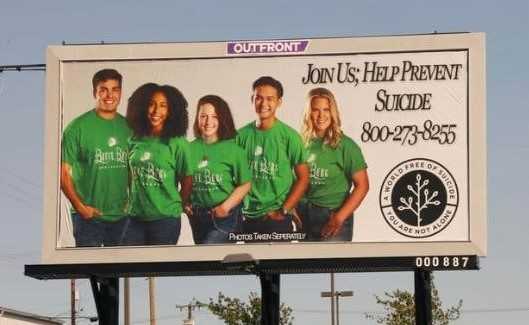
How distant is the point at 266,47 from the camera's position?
3259 centimetres

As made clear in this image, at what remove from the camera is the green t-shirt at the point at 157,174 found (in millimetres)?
32594

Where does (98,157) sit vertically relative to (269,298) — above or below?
above

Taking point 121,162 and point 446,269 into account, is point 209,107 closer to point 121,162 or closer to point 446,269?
point 121,162

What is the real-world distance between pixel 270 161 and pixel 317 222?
1676 millimetres

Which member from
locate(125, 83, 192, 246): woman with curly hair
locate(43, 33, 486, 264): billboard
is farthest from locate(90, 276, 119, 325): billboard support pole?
locate(125, 83, 192, 246): woman with curly hair

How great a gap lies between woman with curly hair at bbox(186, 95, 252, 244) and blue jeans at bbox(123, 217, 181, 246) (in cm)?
41

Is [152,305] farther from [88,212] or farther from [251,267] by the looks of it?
[251,267]

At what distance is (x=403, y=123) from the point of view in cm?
3203

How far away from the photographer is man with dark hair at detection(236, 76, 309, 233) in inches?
1273

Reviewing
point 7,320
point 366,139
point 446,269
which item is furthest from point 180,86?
point 7,320

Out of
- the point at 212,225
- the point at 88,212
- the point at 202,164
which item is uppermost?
the point at 202,164

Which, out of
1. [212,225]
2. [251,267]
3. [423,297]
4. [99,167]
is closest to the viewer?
[251,267]

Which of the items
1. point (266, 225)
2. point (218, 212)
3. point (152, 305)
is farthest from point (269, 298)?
point (152, 305)

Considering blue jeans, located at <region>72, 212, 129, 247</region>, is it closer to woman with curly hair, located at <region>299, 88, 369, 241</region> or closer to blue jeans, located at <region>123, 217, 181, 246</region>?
blue jeans, located at <region>123, 217, 181, 246</region>
